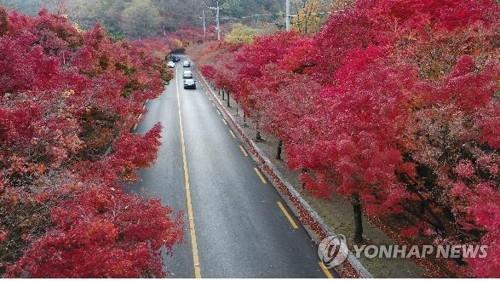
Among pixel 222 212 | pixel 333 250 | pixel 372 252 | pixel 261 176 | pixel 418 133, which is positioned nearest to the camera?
pixel 418 133

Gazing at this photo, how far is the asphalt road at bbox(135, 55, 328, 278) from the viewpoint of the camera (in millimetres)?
15375

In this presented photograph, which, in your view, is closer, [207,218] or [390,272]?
[390,272]

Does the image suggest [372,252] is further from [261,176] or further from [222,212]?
[261,176]

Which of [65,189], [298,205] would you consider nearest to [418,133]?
[298,205]

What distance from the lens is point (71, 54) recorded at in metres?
27.2

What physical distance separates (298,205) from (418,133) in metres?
8.18

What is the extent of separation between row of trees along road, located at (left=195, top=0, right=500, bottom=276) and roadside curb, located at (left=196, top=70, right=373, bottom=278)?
5.18 feet

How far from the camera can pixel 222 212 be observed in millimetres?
19781

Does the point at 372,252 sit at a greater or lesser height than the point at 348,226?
lesser

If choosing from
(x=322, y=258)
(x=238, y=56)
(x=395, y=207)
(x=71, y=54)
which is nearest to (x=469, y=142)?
(x=395, y=207)

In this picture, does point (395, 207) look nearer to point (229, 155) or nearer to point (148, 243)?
point (148, 243)

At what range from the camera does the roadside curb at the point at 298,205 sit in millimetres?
14789

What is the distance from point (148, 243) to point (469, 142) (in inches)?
331

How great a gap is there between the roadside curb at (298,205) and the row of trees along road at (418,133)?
1579 mm
